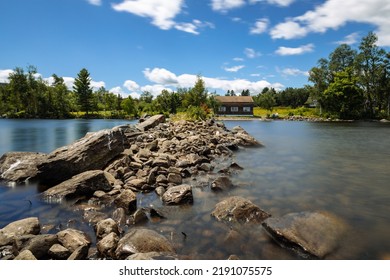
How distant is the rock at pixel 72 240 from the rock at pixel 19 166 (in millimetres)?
5982

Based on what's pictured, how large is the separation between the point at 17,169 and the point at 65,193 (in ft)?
13.0

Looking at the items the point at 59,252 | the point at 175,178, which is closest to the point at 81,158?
the point at 175,178

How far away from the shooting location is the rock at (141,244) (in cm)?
496

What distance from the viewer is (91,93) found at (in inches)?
3482

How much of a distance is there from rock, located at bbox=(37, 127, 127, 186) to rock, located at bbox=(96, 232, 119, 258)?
550 centimetres

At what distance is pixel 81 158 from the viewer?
33.7ft

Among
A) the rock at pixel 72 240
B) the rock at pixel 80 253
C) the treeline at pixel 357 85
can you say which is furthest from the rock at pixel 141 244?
the treeline at pixel 357 85

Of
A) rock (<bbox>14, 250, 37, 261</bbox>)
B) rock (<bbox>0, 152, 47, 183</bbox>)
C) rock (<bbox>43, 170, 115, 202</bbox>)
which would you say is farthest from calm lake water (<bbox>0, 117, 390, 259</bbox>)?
rock (<bbox>14, 250, 37, 261</bbox>)

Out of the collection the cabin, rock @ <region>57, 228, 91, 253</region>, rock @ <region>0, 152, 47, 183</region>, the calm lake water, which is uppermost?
the cabin

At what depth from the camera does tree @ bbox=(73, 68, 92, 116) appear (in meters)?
87.0

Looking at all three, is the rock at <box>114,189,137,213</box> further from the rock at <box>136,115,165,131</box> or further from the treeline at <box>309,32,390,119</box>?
the treeline at <box>309,32,390,119</box>

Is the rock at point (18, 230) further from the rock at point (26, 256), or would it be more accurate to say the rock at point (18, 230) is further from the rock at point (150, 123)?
the rock at point (150, 123)
